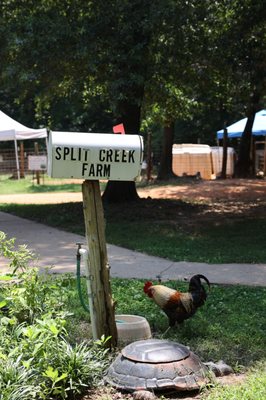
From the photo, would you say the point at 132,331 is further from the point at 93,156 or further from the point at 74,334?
the point at 93,156

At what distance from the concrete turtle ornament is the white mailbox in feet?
3.86

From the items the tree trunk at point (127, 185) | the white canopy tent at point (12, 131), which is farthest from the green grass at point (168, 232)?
the white canopy tent at point (12, 131)

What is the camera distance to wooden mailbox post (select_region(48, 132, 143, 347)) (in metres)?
3.90

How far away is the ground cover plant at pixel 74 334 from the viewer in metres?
3.49

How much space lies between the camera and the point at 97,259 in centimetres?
421

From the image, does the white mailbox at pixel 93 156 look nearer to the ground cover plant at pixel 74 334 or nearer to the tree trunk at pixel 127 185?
the ground cover plant at pixel 74 334

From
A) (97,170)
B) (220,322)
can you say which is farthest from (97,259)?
(220,322)

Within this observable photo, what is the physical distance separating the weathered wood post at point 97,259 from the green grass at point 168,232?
4.06 m

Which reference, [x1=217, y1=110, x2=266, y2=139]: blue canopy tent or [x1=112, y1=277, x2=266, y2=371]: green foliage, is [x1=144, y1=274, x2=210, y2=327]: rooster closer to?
[x1=112, y1=277, x2=266, y2=371]: green foliage

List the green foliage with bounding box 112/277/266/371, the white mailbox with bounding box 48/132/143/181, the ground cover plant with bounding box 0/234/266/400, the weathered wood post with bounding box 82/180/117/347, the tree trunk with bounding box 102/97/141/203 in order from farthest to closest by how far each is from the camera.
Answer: the tree trunk with bounding box 102/97/141/203, the green foliage with bounding box 112/277/266/371, the weathered wood post with bounding box 82/180/117/347, the white mailbox with bounding box 48/132/143/181, the ground cover plant with bounding box 0/234/266/400

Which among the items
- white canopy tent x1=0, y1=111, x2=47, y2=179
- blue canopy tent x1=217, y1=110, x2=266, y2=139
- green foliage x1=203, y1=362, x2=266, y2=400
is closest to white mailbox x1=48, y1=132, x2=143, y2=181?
green foliage x1=203, y1=362, x2=266, y2=400

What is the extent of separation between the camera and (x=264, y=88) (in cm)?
1227

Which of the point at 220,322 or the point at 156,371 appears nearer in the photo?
the point at 156,371

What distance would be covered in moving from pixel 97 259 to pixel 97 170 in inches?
26.4
